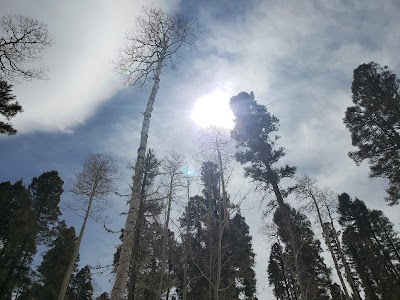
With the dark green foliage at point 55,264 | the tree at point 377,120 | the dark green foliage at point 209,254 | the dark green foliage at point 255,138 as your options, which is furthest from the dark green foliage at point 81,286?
the tree at point 377,120

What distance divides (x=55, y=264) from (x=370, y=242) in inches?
1186

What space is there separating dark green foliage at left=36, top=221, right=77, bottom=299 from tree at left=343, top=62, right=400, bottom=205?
23.1 metres

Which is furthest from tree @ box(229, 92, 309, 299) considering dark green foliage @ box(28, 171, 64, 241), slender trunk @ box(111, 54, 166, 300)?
dark green foliage @ box(28, 171, 64, 241)

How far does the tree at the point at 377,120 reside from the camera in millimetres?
14508

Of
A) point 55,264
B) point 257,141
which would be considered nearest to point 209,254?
point 257,141

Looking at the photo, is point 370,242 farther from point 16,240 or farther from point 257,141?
point 16,240

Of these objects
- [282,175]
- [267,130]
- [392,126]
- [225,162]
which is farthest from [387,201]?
[225,162]

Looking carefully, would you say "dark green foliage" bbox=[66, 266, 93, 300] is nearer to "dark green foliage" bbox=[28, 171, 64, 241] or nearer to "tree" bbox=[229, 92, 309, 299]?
"dark green foliage" bbox=[28, 171, 64, 241]

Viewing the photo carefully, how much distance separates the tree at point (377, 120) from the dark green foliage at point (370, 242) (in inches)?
544

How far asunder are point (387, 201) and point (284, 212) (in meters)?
6.62

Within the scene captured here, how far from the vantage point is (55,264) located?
73.6ft

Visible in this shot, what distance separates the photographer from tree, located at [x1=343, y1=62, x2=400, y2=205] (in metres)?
14.5

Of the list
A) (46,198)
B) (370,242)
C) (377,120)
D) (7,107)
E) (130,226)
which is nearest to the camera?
(130,226)

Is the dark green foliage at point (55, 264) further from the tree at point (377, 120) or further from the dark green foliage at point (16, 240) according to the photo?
the tree at point (377, 120)
